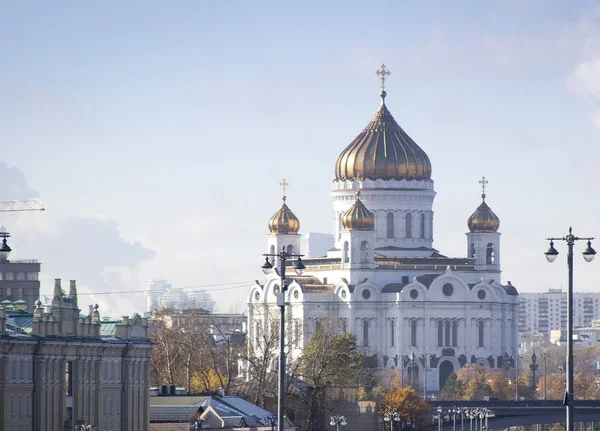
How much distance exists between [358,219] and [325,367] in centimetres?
5266

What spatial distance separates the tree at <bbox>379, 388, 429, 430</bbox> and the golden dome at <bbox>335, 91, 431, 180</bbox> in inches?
2195

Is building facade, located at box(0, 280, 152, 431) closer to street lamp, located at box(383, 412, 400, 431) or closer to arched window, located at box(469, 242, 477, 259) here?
street lamp, located at box(383, 412, 400, 431)

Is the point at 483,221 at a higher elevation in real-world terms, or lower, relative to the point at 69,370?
higher

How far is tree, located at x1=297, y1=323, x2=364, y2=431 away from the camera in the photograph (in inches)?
4358

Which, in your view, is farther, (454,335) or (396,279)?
(396,279)

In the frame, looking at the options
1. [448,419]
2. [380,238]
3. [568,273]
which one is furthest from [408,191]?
[568,273]

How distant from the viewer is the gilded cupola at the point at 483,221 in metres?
184

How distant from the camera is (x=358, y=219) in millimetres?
177625

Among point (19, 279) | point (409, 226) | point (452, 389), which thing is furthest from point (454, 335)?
point (19, 279)

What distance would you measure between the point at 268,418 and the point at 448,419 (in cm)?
4707

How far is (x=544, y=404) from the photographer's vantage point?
132500 mm

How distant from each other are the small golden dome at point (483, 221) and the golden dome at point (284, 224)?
1393 cm

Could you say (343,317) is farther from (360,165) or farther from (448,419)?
(448,419)

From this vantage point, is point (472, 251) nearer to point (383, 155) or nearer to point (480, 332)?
point (480, 332)
